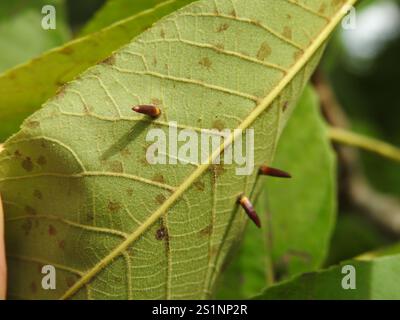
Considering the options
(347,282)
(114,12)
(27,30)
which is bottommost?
(347,282)

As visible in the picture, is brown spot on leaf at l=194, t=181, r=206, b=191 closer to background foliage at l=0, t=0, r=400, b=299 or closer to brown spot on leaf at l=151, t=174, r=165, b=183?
brown spot on leaf at l=151, t=174, r=165, b=183

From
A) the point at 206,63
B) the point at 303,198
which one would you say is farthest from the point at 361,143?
the point at 206,63

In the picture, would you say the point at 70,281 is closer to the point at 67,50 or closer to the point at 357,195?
the point at 67,50

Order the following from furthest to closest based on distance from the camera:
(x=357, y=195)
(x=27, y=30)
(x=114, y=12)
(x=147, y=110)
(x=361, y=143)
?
(x=357, y=195)
(x=361, y=143)
(x=27, y=30)
(x=114, y=12)
(x=147, y=110)

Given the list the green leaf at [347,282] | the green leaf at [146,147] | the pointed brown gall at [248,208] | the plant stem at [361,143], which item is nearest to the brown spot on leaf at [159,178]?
the green leaf at [146,147]

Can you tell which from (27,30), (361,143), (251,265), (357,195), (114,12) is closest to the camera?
(114,12)

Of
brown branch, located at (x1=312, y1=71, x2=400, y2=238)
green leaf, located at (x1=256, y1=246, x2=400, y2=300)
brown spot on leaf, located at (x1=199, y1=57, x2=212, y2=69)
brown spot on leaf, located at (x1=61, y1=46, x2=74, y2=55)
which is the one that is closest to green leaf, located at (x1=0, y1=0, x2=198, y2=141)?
Result: brown spot on leaf, located at (x1=61, y1=46, x2=74, y2=55)
